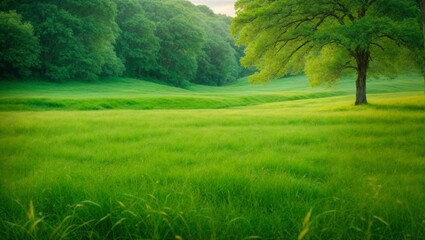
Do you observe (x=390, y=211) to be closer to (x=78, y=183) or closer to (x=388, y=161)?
(x=388, y=161)

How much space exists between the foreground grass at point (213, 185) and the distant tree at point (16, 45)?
32727 mm

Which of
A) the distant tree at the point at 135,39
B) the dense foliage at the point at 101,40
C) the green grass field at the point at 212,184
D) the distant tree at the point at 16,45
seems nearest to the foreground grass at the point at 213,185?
the green grass field at the point at 212,184

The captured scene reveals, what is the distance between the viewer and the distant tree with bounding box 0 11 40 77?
34.5 meters

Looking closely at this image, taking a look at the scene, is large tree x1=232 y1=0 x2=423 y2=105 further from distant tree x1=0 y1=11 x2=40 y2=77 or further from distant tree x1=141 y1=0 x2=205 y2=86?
distant tree x1=141 y1=0 x2=205 y2=86

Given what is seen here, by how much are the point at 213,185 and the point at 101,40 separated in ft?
156

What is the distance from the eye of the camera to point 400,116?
11758mm

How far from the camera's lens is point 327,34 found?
15484mm

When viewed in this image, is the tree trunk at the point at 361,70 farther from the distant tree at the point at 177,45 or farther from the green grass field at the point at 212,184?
the distant tree at the point at 177,45

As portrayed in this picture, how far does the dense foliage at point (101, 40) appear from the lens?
4094 cm

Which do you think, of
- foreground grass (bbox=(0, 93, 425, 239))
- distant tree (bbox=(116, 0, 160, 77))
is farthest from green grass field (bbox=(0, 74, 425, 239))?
distant tree (bbox=(116, 0, 160, 77))

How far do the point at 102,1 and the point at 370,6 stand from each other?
39.9m

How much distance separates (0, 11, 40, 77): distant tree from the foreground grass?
32.7 metres

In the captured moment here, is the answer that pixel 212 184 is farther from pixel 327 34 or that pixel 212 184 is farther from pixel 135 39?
pixel 135 39

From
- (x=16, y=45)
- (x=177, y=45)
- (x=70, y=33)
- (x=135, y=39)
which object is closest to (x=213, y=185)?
(x=16, y=45)
